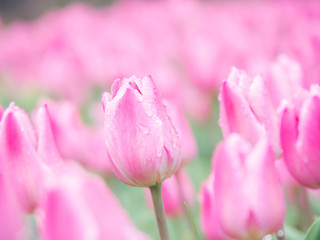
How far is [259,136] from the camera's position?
0.74 meters

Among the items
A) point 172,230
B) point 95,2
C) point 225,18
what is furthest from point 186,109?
point 95,2

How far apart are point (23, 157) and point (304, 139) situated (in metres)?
0.41

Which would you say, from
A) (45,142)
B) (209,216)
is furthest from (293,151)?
(45,142)

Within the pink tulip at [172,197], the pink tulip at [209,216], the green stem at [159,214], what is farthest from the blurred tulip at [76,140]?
the green stem at [159,214]

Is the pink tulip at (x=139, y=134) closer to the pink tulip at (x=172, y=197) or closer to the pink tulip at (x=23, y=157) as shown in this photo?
the pink tulip at (x=23, y=157)

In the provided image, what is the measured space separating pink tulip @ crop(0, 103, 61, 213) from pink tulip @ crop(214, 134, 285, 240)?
0.25 metres

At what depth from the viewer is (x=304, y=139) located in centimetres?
74

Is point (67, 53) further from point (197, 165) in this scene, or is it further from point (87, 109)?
point (197, 165)

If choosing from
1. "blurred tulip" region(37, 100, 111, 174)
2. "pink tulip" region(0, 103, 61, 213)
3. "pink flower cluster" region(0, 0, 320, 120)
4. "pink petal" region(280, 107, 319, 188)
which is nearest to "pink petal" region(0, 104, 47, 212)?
"pink tulip" region(0, 103, 61, 213)

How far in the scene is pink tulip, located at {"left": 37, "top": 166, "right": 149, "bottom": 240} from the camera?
0.47m

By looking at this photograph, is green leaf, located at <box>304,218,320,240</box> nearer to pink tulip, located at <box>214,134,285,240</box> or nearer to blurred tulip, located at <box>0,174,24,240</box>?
pink tulip, located at <box>214,134,285,240</box>

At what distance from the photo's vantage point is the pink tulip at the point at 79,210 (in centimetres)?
47

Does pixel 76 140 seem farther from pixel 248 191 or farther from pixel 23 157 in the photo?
pixel 248 191

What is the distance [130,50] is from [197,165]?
66 cm
